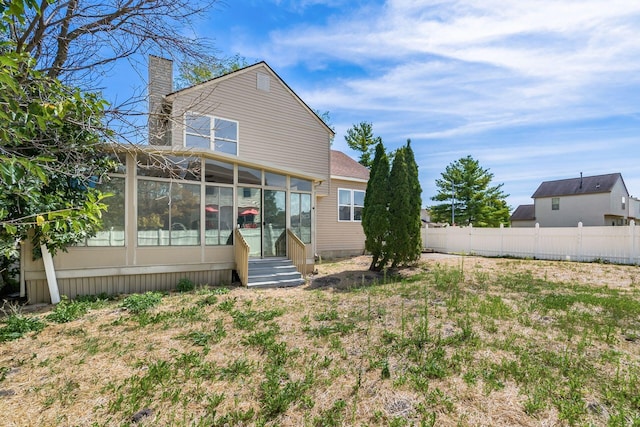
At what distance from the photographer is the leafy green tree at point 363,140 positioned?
92.1 ft

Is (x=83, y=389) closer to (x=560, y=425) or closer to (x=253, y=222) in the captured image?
(x=560, y=425)

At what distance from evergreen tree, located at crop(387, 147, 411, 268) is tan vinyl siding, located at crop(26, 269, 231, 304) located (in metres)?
4.94

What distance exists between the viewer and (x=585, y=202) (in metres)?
26.7

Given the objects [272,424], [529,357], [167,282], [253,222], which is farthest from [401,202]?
[272,424]

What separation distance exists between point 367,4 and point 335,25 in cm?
91

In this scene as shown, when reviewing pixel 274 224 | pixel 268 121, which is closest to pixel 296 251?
pixel 274 224

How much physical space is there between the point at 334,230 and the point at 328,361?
1071cm

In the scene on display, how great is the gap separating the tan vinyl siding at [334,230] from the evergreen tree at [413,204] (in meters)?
4.91

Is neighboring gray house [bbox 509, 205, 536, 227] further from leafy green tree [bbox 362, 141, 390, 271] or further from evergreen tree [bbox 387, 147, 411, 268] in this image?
leafy green tree [bbox 362, 141, 390, 271]

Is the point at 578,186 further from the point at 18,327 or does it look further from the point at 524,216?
the point at 18,327

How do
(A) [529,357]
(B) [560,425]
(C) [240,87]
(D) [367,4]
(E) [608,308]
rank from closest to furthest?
1. (B) [560,425]
2. (A) [529,357]
3. (E) [608,308]
4. (D) [367,4]
5. (C) [240,87]

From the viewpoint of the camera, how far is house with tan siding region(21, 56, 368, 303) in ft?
22.0

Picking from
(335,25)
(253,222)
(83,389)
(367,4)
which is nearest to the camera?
(83,389)

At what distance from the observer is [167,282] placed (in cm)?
763
